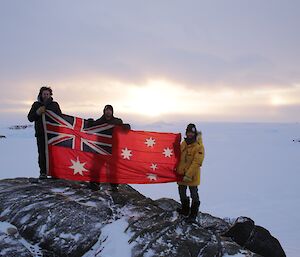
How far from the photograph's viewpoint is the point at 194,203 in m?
7.25

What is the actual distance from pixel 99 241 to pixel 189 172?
2.26 meters

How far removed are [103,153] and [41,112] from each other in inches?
67.1

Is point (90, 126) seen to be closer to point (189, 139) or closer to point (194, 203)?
point (189, 139)

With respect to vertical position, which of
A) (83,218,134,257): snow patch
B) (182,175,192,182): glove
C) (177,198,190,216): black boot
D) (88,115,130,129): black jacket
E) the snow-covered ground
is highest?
(88,115,130,129): black jacket

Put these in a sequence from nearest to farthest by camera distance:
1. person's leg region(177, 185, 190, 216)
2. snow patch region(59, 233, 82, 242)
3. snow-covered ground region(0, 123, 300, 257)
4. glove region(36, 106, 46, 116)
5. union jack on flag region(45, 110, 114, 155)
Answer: snow patch region(59, 233, 82, 242) < person's leg region(177, 185, 190, 216) < glove region(36, 106, 46, 116) < union jack on flag region(45, 110, 114, 155) < snow-covered ground region(0, 123, 300, 257)

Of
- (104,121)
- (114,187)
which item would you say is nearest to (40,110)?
(104,121)

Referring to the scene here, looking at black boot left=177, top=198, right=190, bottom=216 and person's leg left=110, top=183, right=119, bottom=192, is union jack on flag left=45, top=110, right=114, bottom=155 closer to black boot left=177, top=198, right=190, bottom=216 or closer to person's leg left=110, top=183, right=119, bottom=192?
person's leg left=110, top=183, right=119, bottom=192

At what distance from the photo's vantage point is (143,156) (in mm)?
8305

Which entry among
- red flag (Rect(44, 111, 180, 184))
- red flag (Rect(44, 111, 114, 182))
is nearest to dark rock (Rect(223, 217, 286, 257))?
red flag (Rect(44, 111, 180, 184))

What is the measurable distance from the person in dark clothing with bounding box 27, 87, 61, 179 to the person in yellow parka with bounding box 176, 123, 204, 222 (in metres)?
3.16

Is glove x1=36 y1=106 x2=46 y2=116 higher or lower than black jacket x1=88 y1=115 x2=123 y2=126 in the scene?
higher

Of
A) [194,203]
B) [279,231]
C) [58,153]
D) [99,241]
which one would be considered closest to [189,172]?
[194,203]

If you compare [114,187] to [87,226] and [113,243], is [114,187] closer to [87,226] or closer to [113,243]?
[87,226]

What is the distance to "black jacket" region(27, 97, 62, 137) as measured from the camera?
8094 mm
